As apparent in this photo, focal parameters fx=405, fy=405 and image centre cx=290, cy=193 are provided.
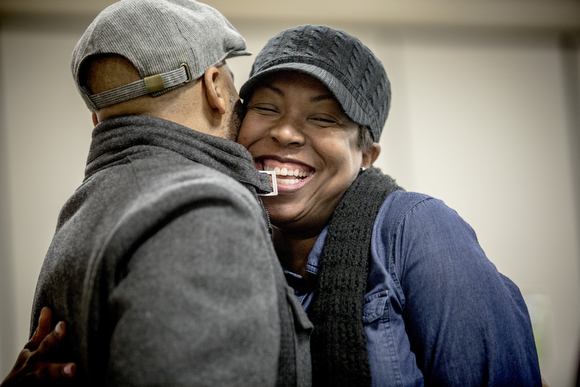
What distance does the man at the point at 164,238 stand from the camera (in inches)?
20.8

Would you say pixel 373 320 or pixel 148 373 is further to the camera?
pixel 373 320

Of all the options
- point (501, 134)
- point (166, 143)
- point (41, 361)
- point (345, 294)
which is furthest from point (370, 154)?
point (501, 134)

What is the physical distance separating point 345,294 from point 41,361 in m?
0.65

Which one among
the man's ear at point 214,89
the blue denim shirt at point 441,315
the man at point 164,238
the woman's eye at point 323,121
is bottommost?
the blue denim shirt at point 441,315

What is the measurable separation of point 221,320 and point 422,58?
9.34ft

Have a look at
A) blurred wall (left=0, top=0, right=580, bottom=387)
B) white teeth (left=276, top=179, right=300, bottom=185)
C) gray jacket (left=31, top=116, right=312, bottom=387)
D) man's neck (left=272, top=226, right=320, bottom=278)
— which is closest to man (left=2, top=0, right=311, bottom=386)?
gray jacket (left=31, top=116, right=312, bottom=387)

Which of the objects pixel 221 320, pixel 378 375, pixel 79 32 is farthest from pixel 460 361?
pixel 79 32

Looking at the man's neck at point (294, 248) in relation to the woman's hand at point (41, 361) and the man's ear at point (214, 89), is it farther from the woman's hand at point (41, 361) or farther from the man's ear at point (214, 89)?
the woman's hand at point (41, 361)

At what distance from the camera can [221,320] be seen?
54 cm

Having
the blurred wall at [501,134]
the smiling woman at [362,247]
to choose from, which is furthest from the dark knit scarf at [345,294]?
the blurred wall at [501,134]

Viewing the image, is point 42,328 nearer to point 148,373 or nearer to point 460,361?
point 148,373

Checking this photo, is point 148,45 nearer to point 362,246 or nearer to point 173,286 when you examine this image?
point 173,286

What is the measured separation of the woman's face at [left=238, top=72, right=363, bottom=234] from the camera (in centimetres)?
118

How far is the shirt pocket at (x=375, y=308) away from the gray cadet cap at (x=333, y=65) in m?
0.51
